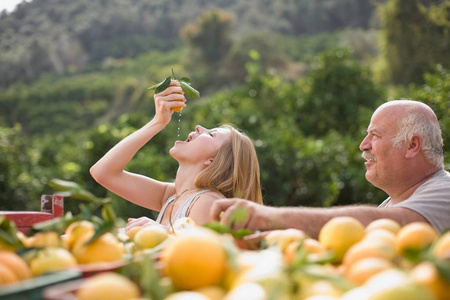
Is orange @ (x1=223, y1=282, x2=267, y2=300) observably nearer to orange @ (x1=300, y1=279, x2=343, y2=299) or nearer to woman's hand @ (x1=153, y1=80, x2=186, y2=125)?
orange @ (x1=300, y1=279, x2=343, y2=299)

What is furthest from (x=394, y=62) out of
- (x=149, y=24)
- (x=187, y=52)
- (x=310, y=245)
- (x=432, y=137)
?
(x=149, y=24)

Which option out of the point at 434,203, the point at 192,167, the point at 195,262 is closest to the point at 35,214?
the point at 192,167

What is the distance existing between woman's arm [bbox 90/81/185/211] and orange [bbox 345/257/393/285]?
225cm

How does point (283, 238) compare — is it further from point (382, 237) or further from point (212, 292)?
point (212, 292)

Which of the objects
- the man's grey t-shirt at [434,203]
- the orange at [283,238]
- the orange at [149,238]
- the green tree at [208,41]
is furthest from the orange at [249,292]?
the green tree at [208,41]

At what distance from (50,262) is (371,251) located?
2.48 ft

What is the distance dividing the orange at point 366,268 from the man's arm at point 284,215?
1.56 feet

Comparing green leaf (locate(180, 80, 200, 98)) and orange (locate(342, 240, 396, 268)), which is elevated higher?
green leaf (locate(180, 80, 200, 98))

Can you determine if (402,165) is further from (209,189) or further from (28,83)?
(28,83)

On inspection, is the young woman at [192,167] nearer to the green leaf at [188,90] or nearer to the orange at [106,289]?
the green leaf at [188,90]

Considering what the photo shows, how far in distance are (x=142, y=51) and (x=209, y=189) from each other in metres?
47.6

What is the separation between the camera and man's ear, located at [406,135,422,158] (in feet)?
9.58

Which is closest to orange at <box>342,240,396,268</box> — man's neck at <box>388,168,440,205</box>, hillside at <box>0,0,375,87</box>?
man's neck at <box>388,168,440,205</box>

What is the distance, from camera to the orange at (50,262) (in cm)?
124
